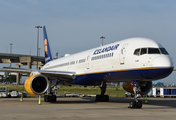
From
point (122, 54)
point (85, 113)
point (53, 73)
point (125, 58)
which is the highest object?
point (122, 54)

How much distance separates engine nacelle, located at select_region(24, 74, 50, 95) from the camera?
759 inches

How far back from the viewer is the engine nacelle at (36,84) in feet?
63.3

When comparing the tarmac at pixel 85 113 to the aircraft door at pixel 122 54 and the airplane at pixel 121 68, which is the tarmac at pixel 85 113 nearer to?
the airplane at pixel 121 68

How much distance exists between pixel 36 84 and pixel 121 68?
8.01 metres

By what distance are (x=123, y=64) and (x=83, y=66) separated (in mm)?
5848

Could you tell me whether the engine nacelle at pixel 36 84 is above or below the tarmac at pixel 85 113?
above

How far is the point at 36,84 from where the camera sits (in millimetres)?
20938

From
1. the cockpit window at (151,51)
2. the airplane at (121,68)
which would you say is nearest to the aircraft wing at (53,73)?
the airplane at (121,68)

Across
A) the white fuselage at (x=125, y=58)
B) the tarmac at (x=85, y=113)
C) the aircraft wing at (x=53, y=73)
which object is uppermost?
the white fuselage at (x=125, y=58)

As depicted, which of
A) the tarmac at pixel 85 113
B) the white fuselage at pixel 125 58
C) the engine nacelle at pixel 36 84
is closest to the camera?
the tarmac at pixel 85 113

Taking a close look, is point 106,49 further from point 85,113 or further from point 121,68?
point 85,113

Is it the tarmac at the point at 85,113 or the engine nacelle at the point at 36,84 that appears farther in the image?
the engine nacelle at the point at 36,84

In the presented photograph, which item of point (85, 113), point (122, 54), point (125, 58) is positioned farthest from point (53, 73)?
point (85, 113)

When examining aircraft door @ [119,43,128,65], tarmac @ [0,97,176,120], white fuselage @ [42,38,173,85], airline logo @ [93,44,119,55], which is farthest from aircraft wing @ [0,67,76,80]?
aircraft door @ [119,43,128,65]
